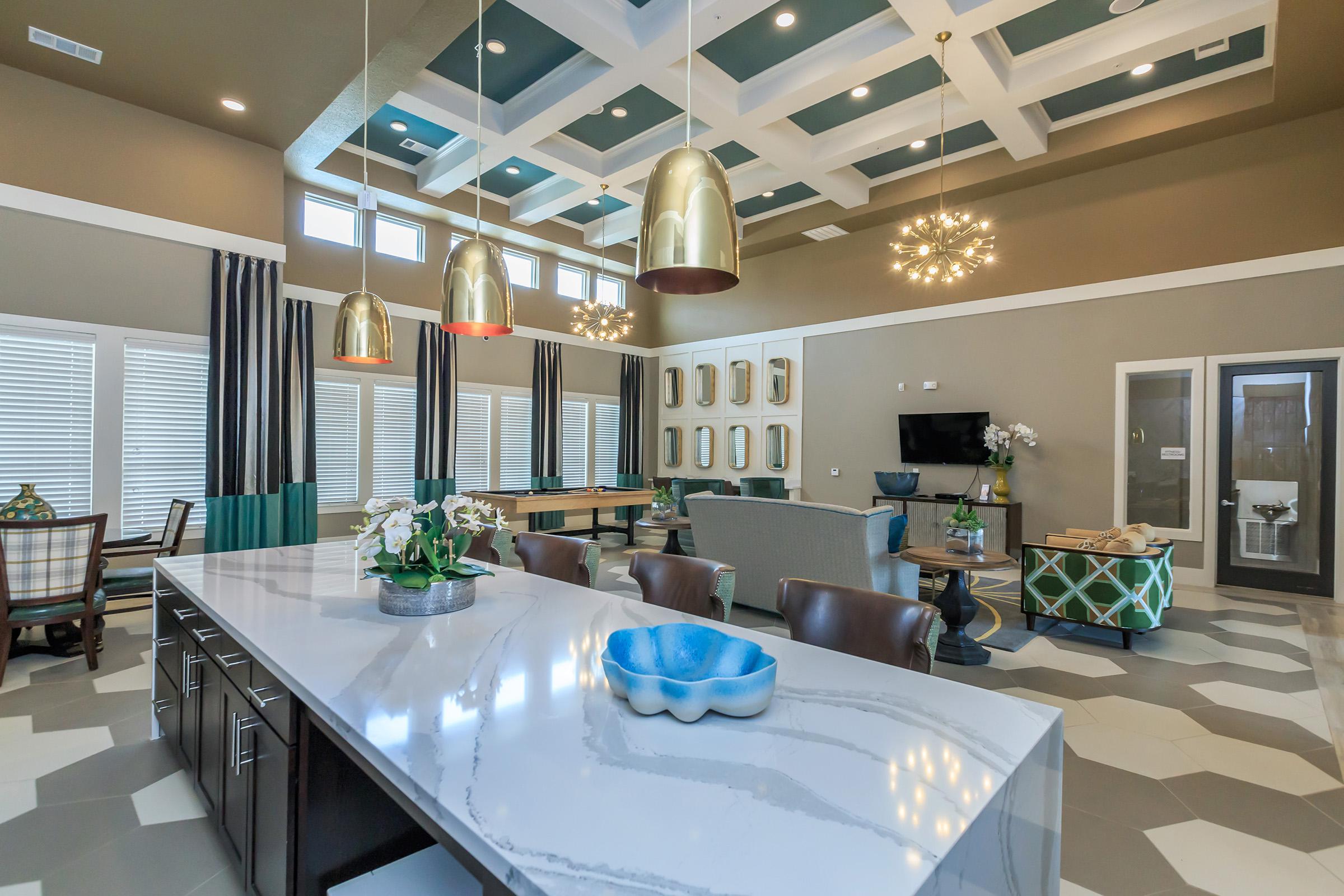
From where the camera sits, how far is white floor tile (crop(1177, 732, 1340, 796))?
2367 mm

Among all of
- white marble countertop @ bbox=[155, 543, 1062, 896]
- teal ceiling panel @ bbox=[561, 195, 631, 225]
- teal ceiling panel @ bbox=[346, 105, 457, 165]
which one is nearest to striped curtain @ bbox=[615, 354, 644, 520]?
teal ceiling panel @ bbox=[561, 195, 631, 225]

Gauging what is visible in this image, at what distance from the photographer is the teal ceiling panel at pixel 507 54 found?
4715 millimetres

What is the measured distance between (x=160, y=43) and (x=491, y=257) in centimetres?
374

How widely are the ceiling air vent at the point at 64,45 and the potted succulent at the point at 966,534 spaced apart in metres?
6.43

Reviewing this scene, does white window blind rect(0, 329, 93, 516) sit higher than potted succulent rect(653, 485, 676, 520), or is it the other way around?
white window blind rect(0, 329, 93, 516)

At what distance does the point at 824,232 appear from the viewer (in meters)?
8.35

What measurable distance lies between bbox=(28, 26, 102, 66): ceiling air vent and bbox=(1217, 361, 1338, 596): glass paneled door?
929 cm

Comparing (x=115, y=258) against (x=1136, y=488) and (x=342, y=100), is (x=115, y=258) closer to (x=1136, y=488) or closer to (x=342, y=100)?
(x=342, y=100)

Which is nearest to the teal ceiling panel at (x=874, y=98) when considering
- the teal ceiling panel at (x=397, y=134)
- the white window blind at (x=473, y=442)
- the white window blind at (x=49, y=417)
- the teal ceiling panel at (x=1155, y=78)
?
the teal ceiling panel at (x=1155, y=78)

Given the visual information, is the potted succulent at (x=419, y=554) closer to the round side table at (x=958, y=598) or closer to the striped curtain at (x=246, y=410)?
the round side table at (x=958, y=598)

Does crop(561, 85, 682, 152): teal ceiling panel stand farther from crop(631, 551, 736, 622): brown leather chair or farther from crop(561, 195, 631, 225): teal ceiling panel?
crop(631, 551, 736, 622): brown leather chair

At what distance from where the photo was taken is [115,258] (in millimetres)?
4785

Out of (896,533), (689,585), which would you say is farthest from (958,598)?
(689,585)

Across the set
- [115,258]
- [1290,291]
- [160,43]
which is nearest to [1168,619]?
[1290,291]
